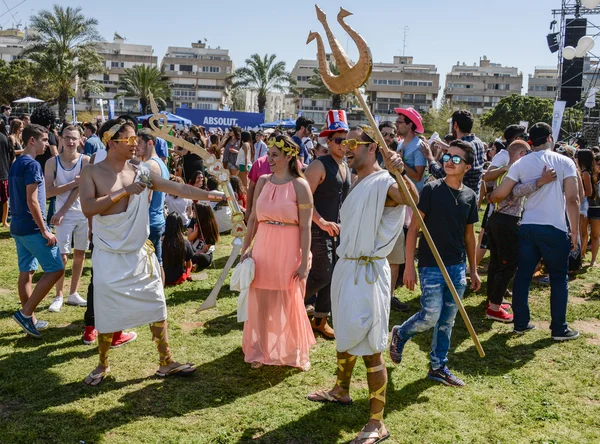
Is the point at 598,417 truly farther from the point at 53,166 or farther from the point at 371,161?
the point at 53,166

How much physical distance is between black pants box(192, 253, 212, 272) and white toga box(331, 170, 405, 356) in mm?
4708

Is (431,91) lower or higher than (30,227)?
higher

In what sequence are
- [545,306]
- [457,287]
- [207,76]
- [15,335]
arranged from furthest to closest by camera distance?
[207,76] < [545,306] < [15,335] < [457,287]

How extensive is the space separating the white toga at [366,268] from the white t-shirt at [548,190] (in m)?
2.59

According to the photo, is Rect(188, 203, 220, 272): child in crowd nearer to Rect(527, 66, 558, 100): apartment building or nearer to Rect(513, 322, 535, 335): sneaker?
Rect(513, 322, 535, 335): sneaker

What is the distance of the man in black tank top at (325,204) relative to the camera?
17.5 ft

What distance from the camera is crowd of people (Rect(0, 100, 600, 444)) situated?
374 cm

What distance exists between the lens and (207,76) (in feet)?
316

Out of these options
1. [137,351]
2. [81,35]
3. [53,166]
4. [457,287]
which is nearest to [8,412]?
[137,351]

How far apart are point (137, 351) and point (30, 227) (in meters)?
1.59

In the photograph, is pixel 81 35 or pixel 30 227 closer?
pixel 30 227

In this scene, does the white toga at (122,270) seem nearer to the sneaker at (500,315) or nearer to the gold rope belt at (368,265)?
the gold rope belt at (368,265)

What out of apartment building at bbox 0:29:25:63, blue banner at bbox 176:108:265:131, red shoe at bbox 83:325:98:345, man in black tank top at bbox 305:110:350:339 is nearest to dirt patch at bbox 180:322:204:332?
red shoe at bbox 83:325:98:345

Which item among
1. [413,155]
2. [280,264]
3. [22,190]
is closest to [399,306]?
[413,155]
